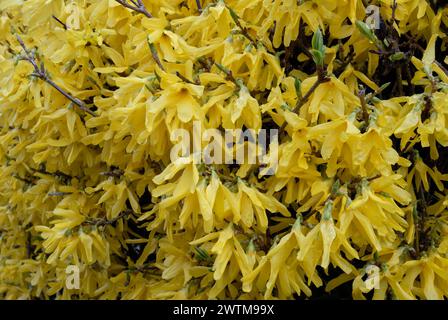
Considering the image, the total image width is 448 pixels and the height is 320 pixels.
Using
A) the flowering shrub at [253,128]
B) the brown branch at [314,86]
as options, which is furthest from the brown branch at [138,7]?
the brown branch at [314,86]

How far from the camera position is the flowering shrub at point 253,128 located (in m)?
1.41

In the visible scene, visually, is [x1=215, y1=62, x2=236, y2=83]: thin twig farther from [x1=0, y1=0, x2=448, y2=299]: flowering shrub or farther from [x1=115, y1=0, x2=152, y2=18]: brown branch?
[x1=115, y1=0, x2=152, y2=18]: brown branch

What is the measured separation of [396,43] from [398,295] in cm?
67

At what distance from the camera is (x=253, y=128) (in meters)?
1.50

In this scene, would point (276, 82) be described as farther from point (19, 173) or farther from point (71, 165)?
point (19, 173)

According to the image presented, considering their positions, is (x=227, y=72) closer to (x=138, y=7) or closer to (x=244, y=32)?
(x=244, y=32)

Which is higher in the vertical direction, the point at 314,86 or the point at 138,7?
the point at 138,7

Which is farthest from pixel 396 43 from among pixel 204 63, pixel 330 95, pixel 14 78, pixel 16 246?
pixel 16 246

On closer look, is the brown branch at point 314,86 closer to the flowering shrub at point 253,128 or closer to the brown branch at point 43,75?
the flowering shrub at point 253,128

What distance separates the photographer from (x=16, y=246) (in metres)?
2.87

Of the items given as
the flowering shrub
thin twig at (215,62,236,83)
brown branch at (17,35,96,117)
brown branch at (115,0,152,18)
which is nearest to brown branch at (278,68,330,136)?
the flowering shrub

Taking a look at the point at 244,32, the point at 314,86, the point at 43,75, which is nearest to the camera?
the point at 314,86

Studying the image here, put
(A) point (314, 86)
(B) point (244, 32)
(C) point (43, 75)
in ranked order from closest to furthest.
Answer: (A) point (314, 86) → (B) point (244, 32) → (C) point (43, 75)

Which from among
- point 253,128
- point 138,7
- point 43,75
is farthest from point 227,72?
point 43,75
